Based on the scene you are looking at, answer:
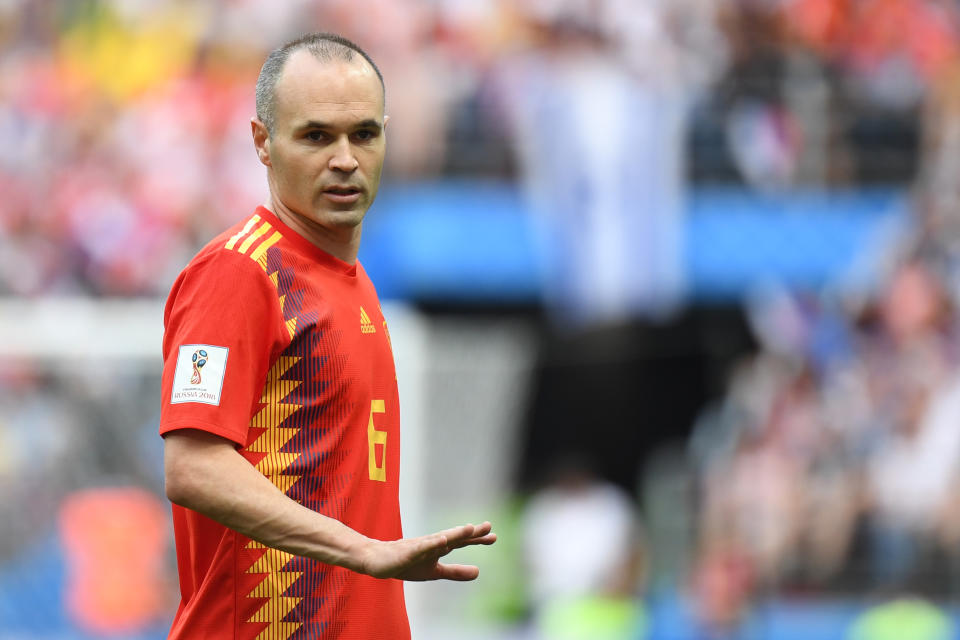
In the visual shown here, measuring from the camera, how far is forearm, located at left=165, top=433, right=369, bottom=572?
2.50m

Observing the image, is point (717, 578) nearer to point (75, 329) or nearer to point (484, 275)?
point (484, 275)

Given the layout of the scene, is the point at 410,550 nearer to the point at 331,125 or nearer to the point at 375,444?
the point at 375,444

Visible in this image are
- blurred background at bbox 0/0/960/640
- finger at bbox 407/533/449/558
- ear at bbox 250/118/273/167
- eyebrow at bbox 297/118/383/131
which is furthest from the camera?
blurred background at bbox 0/0/960/640

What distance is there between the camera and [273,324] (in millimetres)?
2645

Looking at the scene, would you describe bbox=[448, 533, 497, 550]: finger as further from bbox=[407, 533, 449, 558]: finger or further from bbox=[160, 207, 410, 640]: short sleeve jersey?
bbox=[160, 207, 410, 640]: short sleeve jersey

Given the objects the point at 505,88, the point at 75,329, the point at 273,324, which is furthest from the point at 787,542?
the point at 273,324

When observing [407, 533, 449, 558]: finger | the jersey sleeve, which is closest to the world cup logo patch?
the jersey sleeve

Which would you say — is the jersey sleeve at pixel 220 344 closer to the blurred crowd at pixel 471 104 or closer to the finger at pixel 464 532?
the finger at pixel 464 532

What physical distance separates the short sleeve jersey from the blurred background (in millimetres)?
6329

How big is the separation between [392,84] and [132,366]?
3179 millimetres

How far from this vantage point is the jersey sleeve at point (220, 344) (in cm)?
253

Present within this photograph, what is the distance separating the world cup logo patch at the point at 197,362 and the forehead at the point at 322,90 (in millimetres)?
499

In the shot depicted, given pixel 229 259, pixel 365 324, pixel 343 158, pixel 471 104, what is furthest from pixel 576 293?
pixel 229 259

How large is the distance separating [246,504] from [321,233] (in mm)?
609
